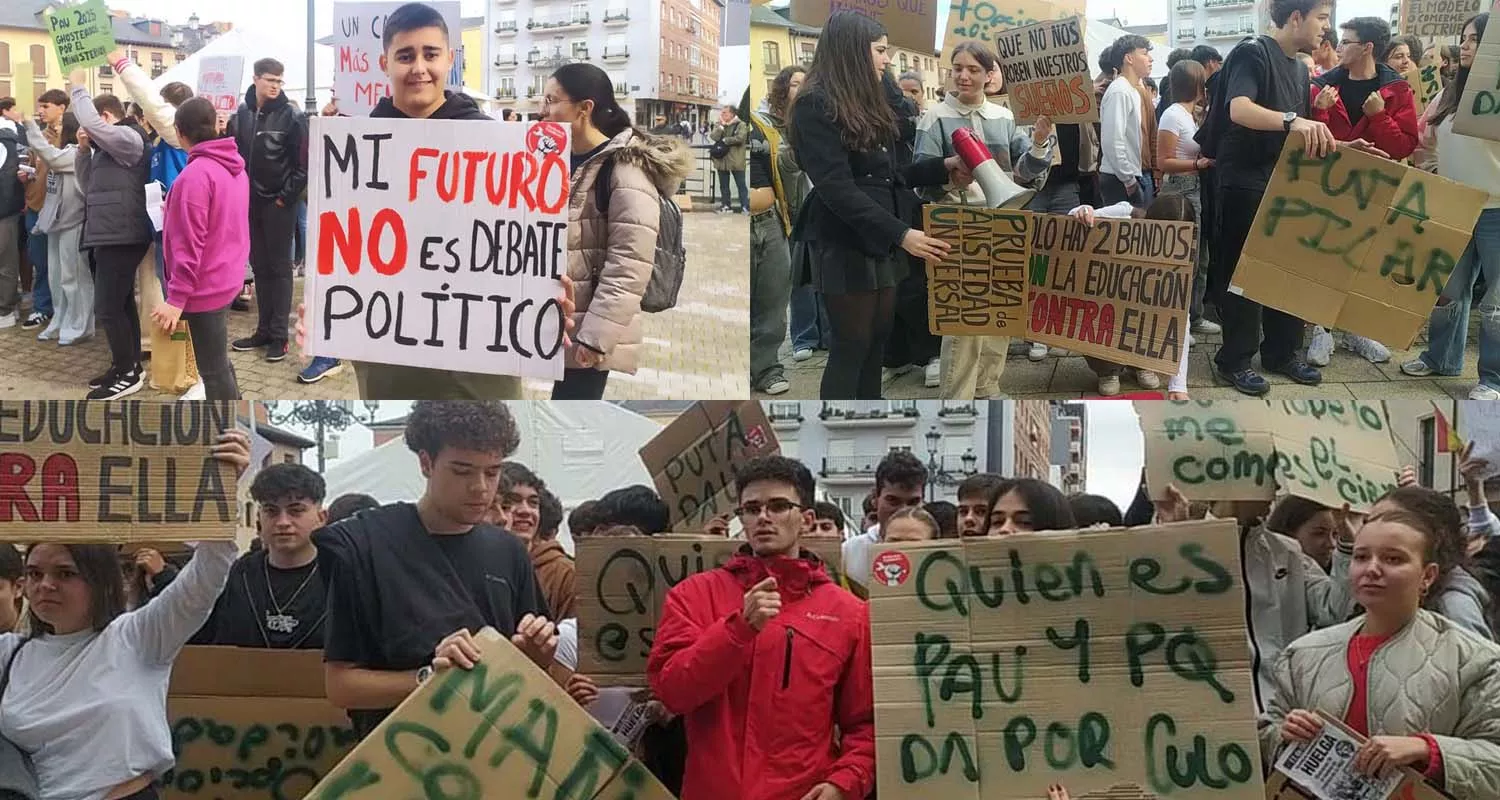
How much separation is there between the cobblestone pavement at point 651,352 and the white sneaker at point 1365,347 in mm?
2126

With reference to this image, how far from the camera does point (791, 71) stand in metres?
4.84

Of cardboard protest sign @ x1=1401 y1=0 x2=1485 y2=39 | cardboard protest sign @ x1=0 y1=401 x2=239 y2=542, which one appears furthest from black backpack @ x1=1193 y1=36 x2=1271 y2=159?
cardboard protest sign @ x1=0 y1=401 x2=239 y2=542

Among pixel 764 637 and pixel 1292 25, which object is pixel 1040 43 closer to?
pixel 1292 25

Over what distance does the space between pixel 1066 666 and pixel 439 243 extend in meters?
2.24

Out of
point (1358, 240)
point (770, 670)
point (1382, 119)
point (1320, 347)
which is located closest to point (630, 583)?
point (770, 670)

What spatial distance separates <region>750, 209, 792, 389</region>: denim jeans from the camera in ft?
16.1

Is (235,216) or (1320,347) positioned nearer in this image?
(235,216)

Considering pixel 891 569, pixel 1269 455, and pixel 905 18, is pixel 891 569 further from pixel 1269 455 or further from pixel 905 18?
pixel 905 18

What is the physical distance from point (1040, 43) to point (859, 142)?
0.75 metres

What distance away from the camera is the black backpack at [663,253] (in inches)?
171

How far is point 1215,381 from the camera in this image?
502cm

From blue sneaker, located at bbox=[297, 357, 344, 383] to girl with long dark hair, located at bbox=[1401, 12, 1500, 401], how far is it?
3656 millimetres

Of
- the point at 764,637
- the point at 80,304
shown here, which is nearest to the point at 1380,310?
the point at 764,637

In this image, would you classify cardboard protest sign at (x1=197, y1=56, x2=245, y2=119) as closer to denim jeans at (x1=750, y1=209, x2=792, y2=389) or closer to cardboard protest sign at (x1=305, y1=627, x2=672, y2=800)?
denim jeans at (x1=750, y1=209, x2=792, y2=389)
